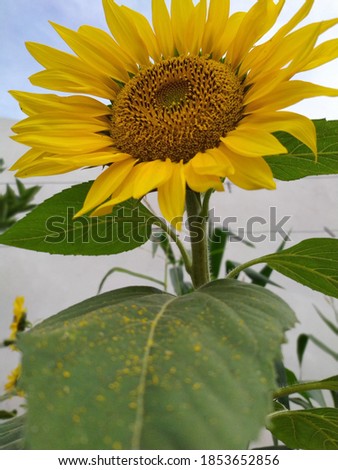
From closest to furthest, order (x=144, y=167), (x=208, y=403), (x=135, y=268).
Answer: (x=208, y=403)
(x=144, y=167)
(x=135, y=268)

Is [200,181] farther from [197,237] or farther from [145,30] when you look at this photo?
[145,30]

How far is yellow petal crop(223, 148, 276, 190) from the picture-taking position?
26 centimetres

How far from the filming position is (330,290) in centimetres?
34

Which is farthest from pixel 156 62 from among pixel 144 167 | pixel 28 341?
pixel 28 341

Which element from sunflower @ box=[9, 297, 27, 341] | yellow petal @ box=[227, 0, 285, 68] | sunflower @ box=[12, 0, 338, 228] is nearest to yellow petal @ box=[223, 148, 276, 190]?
sunflower @ box=[12, 0, 338, 228]

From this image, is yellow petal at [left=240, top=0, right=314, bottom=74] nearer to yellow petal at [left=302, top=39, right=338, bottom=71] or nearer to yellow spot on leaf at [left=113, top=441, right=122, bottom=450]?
yellow petal at [left=302, top=39, right=338, bottom=71]

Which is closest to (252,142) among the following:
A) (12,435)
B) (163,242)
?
(12,435)

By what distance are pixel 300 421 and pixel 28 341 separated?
25cm

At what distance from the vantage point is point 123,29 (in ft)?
1.25

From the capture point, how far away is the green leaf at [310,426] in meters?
0.37

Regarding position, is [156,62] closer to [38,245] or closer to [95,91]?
[95,91]

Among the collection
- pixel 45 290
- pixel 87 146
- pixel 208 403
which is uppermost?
pixel 87 146

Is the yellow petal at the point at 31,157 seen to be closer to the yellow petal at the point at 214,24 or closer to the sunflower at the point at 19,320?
the yellow petal at the point at 214,24

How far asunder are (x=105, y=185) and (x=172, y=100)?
10cm
